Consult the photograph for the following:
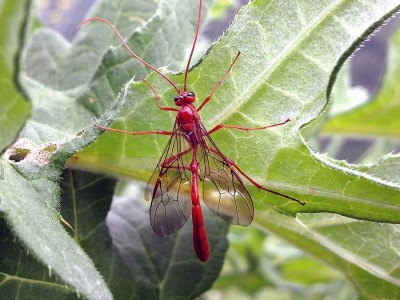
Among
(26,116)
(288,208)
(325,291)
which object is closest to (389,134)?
(325,291)

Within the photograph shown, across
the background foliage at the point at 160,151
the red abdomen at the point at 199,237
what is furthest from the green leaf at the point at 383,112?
the red abdomen at the point at 199,237

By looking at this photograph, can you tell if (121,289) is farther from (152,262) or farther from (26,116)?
(26,116)

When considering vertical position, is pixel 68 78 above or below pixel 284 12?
below

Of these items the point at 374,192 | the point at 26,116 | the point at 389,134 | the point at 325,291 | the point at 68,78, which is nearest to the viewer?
the point at 26,116

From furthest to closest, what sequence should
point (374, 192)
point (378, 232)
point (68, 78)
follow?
point (68, 78) < point (378, 232) < point (374, 192)

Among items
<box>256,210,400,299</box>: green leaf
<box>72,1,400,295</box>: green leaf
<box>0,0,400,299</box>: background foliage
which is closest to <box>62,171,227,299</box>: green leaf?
<box>0,0,400,299</box>: background foliage

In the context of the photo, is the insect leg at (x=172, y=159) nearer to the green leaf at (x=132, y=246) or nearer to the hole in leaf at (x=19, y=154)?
the green leaf at (x=132, y=246)
